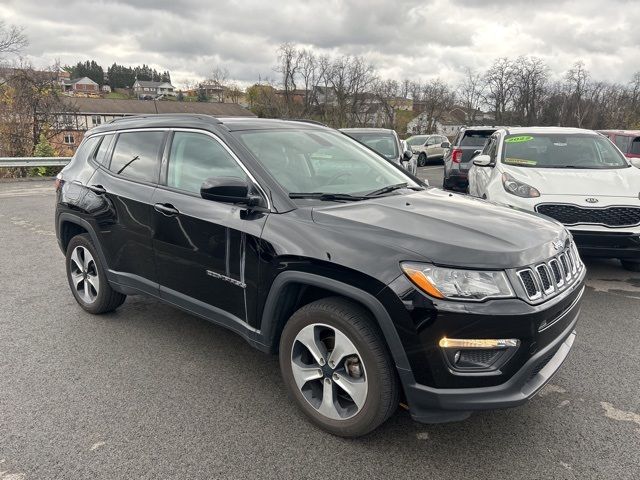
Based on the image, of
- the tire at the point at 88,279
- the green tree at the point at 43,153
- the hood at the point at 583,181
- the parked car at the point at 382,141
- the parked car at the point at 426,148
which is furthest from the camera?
the parked car at the point at 426,148

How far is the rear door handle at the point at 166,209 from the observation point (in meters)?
3.43

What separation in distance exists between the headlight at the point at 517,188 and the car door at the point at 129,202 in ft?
13.5

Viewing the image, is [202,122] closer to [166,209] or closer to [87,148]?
[166,209]

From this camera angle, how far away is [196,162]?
3500 millimetres

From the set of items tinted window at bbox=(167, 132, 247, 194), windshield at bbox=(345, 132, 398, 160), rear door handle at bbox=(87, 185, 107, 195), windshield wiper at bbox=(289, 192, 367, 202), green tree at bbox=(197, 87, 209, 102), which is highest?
green tree at bbox=(197, 87, 209, 102)

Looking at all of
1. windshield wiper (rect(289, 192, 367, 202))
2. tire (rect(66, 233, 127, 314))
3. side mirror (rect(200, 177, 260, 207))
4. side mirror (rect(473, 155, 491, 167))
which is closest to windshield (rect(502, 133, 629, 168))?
side mirror (rect(473, 155, 491, 167))

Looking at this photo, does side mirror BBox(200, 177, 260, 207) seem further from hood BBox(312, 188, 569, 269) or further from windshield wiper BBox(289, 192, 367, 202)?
hood BBox(312, 188, 569, 269)

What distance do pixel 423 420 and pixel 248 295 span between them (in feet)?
4.20

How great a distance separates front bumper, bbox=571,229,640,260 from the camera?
16.7ft

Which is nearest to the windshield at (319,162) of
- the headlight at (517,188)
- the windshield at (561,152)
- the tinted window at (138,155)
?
the tinted window at (138,155)

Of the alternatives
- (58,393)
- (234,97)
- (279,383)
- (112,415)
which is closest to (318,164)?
(279,383)

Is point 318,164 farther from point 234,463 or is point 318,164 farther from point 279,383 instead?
point 234,463

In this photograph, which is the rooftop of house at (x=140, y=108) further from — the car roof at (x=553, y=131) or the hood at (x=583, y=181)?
the hood at (x=583, y=181)

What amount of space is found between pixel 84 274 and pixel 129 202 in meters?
1.23
